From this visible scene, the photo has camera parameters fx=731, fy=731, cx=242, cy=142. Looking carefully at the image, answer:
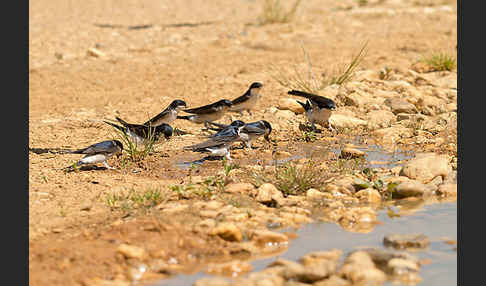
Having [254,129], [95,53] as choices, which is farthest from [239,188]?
[95,53]

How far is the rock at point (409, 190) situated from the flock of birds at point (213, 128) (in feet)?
6.55

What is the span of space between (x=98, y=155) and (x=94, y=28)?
869cm

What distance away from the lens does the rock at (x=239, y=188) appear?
21.1ft

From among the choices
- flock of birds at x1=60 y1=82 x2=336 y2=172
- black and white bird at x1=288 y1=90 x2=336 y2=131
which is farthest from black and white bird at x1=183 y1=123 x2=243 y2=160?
black and white bird at x1=288 y1=90 x2=336 y2=131

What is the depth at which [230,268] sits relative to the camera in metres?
4.96

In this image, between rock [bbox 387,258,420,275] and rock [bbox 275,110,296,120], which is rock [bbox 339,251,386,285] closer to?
rock [bbox 387,258,420,275]

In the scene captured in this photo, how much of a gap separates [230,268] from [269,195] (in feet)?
4.59

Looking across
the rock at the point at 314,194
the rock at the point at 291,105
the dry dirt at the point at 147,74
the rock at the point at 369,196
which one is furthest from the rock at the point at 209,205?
the rock at the point at 291,105

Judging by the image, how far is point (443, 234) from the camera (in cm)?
563

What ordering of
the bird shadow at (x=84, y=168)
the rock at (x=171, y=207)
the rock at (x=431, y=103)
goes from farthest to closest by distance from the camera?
1. the rock at (x=431, y=103)
2. the bird shadow at (x=84, y=168)
3. the rock at (x=171, y=207)

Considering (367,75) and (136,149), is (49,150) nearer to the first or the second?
(136,149)

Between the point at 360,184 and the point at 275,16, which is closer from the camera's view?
the point at 360,184

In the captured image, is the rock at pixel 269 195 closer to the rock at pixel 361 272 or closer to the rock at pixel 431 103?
the rock at pixel 361 272

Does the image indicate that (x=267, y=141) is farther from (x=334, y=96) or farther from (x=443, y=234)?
(x=443, y=234)
